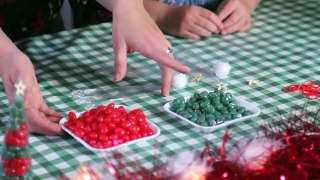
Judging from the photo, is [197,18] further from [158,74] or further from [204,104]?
[204,104]

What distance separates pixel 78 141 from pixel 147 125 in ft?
0.47

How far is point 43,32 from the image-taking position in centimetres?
204

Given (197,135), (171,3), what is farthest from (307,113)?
(171,3)

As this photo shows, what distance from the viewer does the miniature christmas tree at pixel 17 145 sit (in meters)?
0.98

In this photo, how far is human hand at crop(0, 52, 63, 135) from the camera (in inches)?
48.4

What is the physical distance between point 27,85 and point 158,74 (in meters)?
0.47

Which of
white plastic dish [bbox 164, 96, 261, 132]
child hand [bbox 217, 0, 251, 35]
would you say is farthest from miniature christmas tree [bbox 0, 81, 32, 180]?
child hand [bbox 217, 0, 251, 35]

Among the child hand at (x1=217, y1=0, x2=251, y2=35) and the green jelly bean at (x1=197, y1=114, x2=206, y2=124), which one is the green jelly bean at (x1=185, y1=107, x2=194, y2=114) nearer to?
the green jelly bean at (x1=197, y1=114, x2=206, y2=124)

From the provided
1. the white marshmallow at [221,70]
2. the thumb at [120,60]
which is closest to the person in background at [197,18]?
the white marshmallow at [221,70]

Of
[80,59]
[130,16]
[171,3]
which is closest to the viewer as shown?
[130,16]

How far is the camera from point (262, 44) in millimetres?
1846

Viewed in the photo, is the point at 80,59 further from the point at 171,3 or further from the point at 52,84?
the point at 171,3

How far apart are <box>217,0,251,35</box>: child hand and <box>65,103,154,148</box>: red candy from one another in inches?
28.6

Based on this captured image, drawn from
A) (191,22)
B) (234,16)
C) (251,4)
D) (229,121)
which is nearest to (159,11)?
(191,22)
